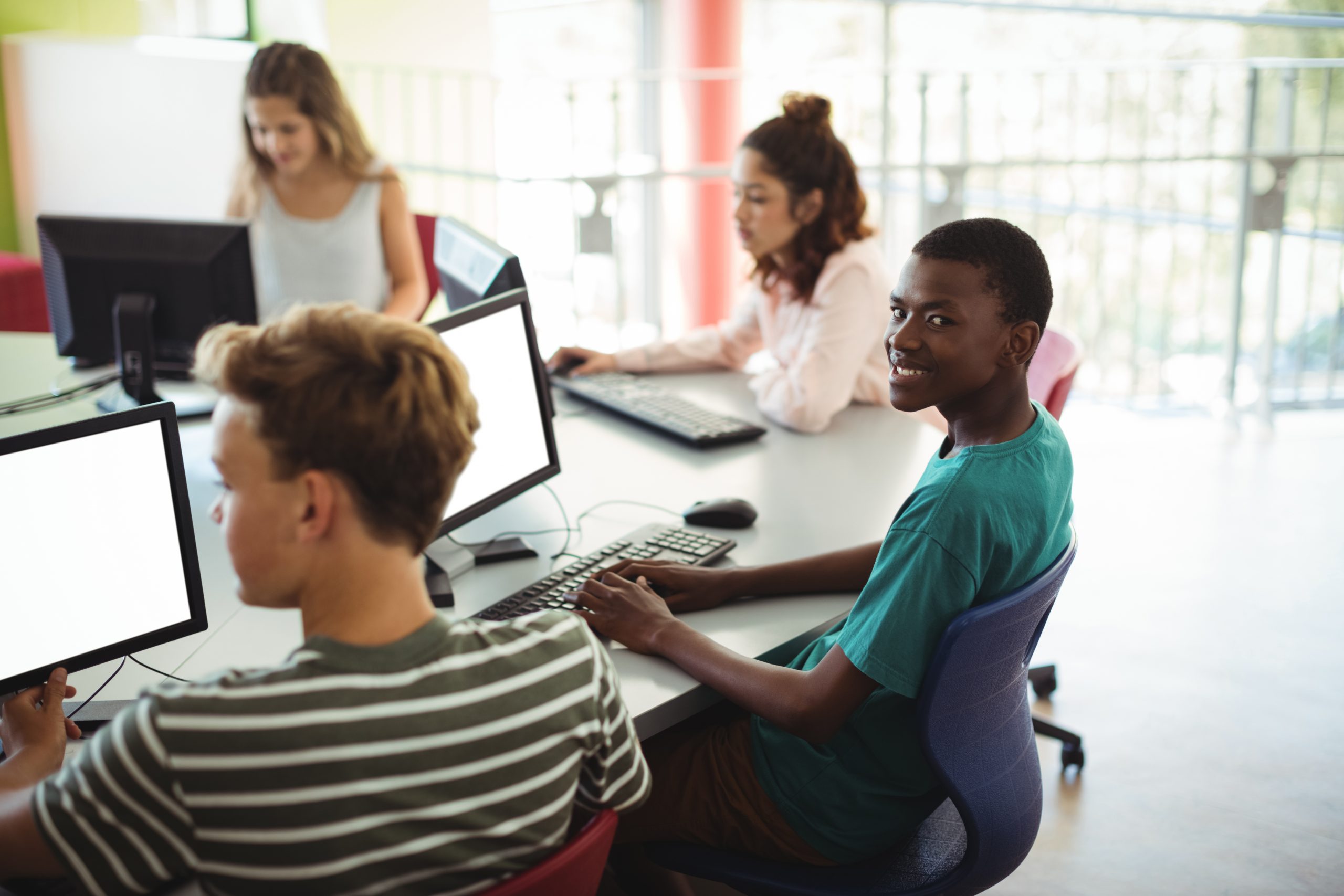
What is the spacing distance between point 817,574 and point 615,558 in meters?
0.27

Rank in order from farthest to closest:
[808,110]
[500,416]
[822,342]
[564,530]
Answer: [808,110] → [822,342] → [564,530] → [500,416]

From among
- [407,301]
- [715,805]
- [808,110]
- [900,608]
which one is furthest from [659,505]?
[407,301]

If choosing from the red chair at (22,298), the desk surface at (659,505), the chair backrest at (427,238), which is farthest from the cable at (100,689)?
the red chair at (22,298)

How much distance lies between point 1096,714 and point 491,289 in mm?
1500

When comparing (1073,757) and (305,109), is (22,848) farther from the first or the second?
(305,109)

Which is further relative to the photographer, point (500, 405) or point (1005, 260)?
point (500, 405)

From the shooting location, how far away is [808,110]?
2.33 m

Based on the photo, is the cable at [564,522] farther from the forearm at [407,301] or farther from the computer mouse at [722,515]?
the forearm at [407,301]

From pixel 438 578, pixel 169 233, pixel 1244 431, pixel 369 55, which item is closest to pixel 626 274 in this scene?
pixel 369 55

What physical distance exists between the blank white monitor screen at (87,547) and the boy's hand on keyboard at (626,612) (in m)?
0.44

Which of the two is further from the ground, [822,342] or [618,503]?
[822,342]

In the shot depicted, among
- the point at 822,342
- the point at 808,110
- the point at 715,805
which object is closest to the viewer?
the point at 715,805

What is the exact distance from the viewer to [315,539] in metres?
0.92

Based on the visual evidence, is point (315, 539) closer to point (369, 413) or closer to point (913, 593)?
point (369, 413)
